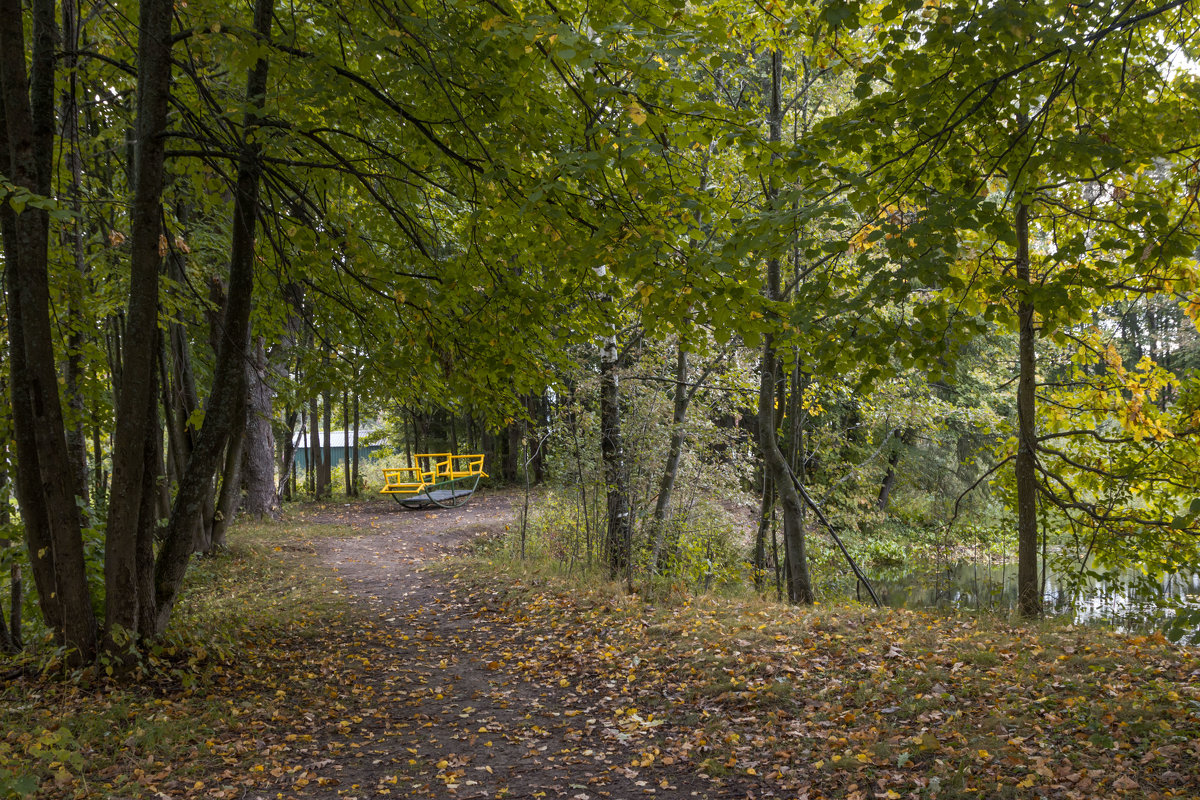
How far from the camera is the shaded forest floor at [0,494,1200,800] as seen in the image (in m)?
4.02

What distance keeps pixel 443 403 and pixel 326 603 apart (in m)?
3.24

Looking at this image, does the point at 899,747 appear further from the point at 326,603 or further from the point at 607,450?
the point at 326,603

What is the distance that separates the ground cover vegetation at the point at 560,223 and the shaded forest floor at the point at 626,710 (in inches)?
31.3

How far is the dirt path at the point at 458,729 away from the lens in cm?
440

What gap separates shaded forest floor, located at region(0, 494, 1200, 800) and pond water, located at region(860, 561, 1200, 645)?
3.46 feet

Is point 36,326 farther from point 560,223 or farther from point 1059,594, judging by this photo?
point 1059,594

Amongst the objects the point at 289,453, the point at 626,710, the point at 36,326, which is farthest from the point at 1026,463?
the point at 289,453

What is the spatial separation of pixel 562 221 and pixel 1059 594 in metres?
11.2

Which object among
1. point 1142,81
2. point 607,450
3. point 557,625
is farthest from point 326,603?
point 1142,81

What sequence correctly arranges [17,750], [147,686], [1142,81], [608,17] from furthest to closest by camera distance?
[147,686] < [1142,81] < [608,17] < [17,750]

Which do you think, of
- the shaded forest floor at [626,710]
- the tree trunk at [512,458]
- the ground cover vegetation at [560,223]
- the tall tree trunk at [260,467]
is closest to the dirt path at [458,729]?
the shaded forest floor at [626,710]

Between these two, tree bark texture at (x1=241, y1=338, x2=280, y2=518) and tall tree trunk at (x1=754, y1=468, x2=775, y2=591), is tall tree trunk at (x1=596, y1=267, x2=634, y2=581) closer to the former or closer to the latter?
tall tree trunk at (x1=754, y1=468, x2=775, y2=591)

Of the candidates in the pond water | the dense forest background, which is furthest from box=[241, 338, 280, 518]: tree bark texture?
the pond water

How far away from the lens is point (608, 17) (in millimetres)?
4699
